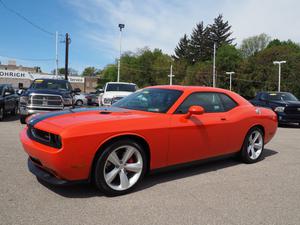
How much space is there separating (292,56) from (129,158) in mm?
61086

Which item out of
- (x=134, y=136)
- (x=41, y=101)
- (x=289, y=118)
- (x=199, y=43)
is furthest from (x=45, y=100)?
(x=199, y=43)

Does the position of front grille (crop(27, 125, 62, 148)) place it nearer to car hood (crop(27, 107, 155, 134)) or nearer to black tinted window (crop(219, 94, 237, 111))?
car hood (crop(27, 107, 155, 134))

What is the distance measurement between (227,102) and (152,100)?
1583mm

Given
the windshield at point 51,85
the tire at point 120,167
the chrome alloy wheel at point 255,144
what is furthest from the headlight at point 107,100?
the tire at point 120,167

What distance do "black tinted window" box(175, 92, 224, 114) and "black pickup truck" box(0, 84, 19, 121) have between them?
9.78 meters

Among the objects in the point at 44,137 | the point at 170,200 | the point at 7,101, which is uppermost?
the point at 7,101

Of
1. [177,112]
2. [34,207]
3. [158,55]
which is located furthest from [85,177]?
[158,55]

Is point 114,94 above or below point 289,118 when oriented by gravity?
above

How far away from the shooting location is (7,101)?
1312cm

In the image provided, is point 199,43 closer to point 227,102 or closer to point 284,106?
point 284,106

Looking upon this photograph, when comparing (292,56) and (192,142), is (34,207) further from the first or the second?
(292,56)

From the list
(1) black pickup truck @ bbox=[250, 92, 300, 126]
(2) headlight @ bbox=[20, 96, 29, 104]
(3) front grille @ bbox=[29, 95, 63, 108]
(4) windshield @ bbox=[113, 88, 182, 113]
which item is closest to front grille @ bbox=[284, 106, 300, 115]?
(1) black pickup truck @ bbox=[250, 92, 300, 126]

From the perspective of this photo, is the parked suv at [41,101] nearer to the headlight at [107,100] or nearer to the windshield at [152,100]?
the headlight at [107,100]

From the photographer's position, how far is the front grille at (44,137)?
3.74 metres
